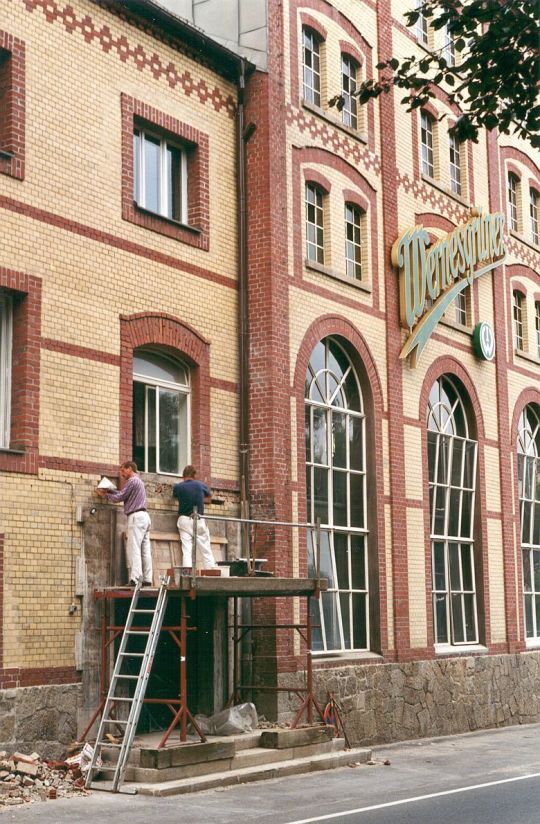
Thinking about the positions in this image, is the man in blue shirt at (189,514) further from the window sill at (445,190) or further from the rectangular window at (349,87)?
the window sill at (445,190)

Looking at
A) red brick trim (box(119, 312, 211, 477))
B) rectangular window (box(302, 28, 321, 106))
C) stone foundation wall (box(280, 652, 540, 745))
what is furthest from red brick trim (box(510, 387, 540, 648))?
red brick trim (box(119, 312, 211, 477))

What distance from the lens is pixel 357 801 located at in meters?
13.2

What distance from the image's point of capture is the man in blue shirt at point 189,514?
16.1m

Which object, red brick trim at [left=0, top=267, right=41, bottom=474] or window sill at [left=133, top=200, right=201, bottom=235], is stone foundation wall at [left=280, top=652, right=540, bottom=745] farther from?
window sill at [left=133, top=200, right=201, bottom=235]

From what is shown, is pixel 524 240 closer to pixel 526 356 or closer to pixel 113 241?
pixel 526 356

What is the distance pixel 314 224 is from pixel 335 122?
1.98m

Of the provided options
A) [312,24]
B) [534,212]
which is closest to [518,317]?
[534,212]

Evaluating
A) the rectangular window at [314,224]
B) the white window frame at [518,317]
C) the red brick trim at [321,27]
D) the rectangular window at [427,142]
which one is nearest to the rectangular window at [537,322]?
the white window frame at [518,317]

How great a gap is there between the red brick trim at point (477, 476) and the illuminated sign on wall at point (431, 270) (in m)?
1.02

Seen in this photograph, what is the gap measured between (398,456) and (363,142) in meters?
5.70

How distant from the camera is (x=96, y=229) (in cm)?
1591

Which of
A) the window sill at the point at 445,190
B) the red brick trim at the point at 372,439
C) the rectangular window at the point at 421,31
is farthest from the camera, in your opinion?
the rectangular window at the point at 421,31

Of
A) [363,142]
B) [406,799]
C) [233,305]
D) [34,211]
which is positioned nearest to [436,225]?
[363,142]

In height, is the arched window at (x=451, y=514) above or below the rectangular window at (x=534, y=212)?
below
